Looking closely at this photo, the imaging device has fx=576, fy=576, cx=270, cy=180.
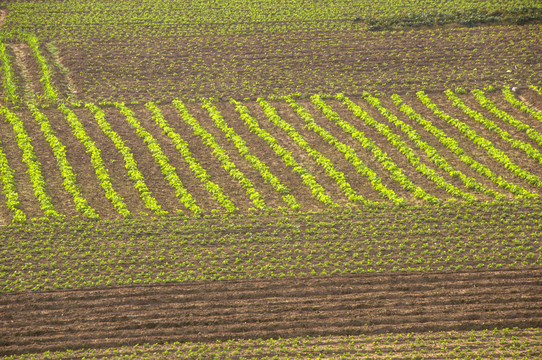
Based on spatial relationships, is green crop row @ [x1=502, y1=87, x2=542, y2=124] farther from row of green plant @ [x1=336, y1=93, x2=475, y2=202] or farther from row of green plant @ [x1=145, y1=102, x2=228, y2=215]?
row of green plant @ [x1=145, y1=102, x2=228, y2=215]

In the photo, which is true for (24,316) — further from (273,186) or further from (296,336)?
(273,186)

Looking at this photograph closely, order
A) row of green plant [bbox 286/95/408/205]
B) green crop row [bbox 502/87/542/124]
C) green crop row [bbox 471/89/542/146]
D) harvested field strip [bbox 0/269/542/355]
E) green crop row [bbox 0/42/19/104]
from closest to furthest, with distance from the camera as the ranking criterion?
harvested field strip [bbox 0/269/542/355] → row of green plant [bbox 286/95/408/205] → green crop row [bbox 471/89/542/146] → green crop row [bbox 502/87/542/124] → green crop row [bbox 0/42/19/104]

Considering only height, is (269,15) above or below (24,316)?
above

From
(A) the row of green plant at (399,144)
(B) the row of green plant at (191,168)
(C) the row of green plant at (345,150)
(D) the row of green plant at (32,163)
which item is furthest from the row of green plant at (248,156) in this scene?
(D) the row of green plant at (32,163)

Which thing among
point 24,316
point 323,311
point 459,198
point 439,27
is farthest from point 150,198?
point 439,27

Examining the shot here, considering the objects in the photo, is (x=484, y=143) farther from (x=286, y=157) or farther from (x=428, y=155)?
(x=286, y=157)

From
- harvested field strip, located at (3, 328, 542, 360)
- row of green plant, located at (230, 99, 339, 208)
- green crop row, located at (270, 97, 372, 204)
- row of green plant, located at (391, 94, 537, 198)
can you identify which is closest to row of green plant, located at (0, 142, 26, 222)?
harvested field strip, located at (3, 328, 542, 360)

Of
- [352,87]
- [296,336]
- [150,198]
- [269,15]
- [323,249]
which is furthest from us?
[269,15]

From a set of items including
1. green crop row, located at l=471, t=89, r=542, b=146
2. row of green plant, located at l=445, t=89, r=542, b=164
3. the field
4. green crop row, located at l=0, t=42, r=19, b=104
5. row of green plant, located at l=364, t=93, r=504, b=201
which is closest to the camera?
the field
